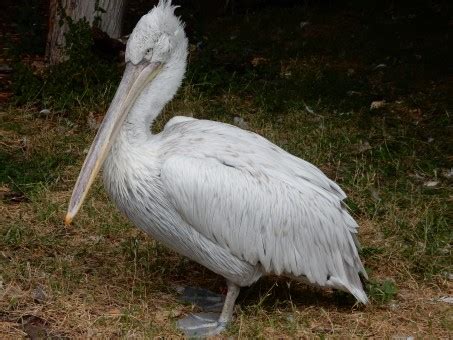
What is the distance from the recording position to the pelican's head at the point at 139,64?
3.63 metres

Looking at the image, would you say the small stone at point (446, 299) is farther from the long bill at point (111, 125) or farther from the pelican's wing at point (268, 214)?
the long bill at point (111, 125)

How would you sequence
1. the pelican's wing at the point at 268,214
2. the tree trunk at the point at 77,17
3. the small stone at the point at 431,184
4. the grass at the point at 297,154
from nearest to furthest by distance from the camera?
the pelican's wing at the point at 268,214, the grass at the point at 297,154, the small stone at the point at 431,184, the tree trunk at the point at 77,17

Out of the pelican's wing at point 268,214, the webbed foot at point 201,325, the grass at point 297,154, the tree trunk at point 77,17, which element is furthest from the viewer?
the tree trunk at point 77,17

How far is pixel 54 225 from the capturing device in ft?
15.3

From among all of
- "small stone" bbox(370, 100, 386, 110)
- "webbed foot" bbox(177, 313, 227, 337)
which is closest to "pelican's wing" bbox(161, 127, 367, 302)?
"webbed foot" bbox(177, 313, 227, 337)

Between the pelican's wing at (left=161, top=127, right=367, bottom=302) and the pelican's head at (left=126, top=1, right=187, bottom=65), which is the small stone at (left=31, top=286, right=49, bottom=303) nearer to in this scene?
the pelican's wing at (left=161, top=127, right=367, bottom=302)

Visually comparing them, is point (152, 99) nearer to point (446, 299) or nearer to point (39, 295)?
point (39, 295)

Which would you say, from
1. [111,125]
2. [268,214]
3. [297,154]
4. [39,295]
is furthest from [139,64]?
[297,154]

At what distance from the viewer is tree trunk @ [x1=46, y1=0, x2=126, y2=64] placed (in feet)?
22.0

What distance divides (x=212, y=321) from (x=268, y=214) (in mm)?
601

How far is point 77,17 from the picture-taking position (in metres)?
6.71

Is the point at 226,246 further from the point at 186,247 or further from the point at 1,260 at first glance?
the point at 1,260

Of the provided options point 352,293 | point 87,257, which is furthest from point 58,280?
point 352,293

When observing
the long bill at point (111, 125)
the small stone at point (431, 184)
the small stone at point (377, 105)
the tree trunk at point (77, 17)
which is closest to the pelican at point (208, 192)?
the long bill at point (111, 125)
